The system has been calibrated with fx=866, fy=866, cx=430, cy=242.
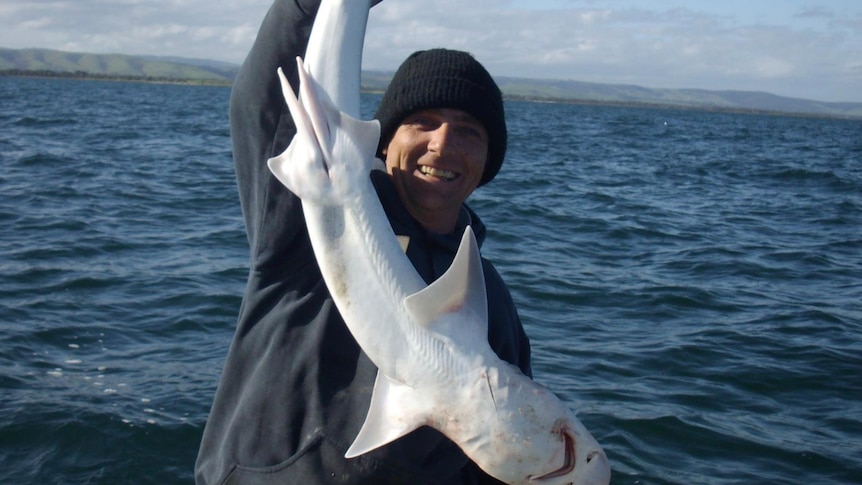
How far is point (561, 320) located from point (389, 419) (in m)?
7.47

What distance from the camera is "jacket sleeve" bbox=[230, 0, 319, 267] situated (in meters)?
2.99

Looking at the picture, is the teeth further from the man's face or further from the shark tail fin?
the shark tail fin

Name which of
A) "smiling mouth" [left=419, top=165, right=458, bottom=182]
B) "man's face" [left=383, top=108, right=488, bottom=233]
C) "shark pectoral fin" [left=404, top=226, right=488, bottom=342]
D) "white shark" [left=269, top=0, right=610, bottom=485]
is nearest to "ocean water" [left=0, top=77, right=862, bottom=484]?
"man's face" [left=383, top=108, right=488, bottom=233]

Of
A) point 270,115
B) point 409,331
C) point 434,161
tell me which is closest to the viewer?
point 409,331

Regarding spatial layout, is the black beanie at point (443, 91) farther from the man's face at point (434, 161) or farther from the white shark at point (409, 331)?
the white shark at point (409, 331)

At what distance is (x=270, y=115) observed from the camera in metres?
3.01

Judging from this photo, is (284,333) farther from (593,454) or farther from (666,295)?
(666,295)

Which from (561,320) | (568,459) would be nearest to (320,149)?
(568,459)

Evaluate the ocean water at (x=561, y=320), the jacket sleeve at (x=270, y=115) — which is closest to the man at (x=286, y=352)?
the jacket sleeve at (x=270, y=115)

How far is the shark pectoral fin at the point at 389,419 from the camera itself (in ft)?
9.23

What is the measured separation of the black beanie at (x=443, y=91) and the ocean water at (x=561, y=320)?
12.8ft

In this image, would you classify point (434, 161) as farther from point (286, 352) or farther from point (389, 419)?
point (389, 419)

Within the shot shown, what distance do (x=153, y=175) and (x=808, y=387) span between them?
15401 millimetres

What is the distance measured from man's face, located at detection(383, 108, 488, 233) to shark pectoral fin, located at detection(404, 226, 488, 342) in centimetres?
66
